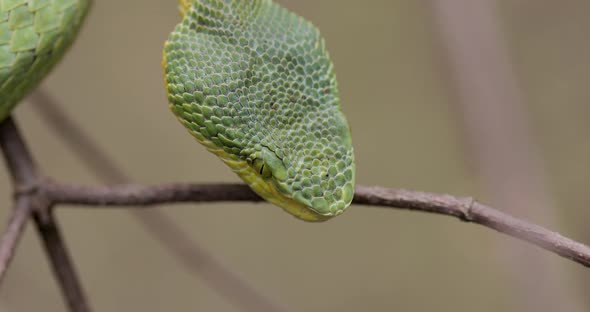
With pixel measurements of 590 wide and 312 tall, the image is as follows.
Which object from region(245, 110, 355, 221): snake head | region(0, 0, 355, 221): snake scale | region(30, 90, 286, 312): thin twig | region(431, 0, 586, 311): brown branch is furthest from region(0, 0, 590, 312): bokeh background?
region(245, 110, 355, 221): snake head

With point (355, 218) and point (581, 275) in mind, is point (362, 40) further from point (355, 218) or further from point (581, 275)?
point (581, 275)

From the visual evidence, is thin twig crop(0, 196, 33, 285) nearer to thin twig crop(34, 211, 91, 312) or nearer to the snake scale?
thin twig crop(34, 211, 91, 312)

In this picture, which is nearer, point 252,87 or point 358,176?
point 252,87

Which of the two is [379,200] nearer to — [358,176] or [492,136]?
[492,136]

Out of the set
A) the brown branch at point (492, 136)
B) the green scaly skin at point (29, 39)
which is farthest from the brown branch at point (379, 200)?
the brown branch at point (492, 136)

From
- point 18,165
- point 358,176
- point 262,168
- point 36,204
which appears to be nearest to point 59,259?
point 36,204
